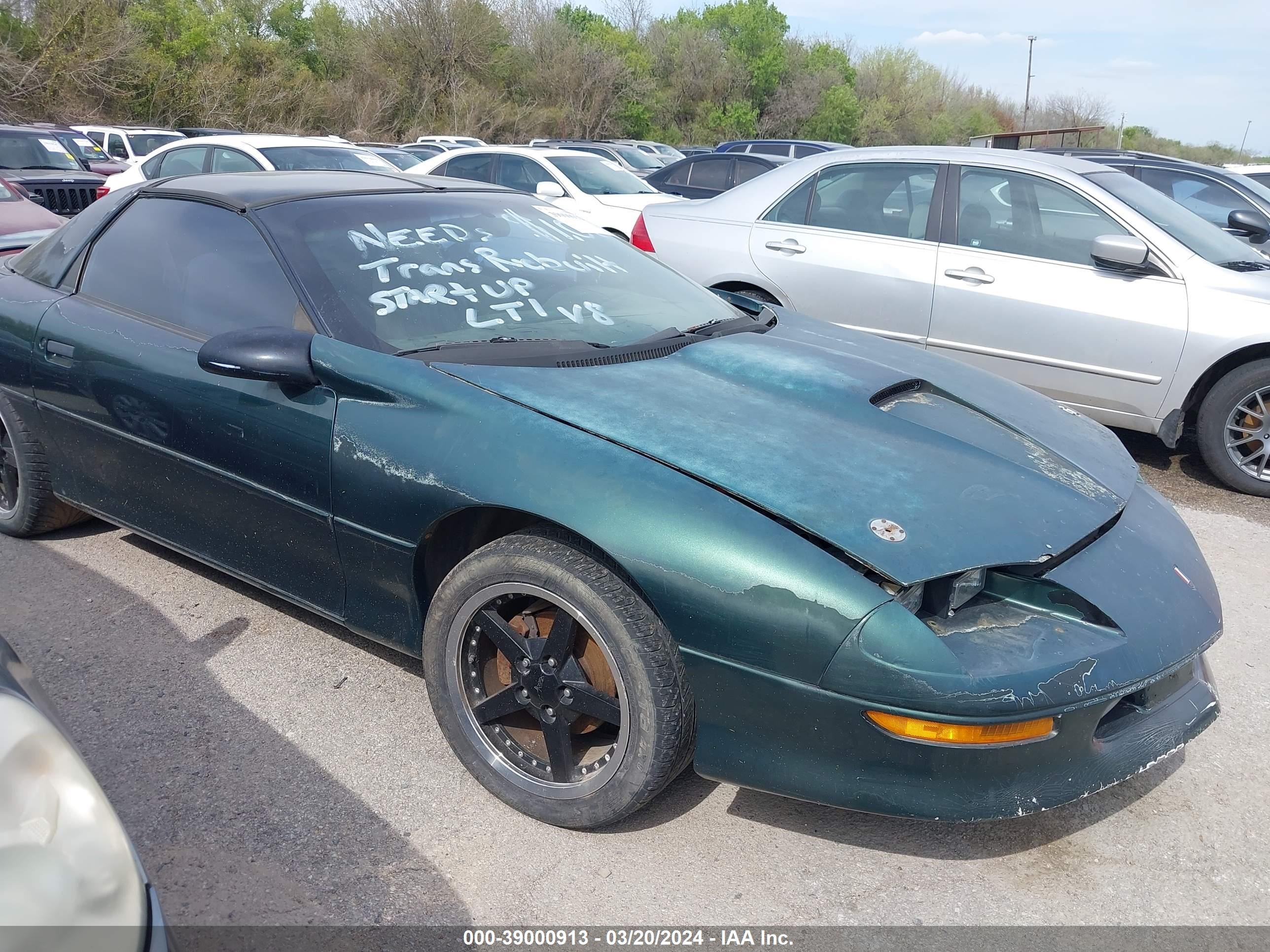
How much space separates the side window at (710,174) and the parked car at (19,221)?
7962 mm

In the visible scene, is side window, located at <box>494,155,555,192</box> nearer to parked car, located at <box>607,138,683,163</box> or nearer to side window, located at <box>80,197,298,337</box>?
side window, located at <box>80,197,298,337</box>

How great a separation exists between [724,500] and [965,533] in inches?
21.5

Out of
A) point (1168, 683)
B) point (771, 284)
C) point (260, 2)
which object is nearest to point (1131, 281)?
point (771, 284)

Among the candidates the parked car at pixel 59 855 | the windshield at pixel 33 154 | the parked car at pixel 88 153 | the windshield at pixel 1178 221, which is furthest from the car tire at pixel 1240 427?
the parked car at pixel 88 153

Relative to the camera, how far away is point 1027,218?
5.37 m

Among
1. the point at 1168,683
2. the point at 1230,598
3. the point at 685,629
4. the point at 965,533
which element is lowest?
the point at 1230,598

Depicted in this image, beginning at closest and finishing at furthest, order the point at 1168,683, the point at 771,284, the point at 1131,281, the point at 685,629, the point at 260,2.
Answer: the point at 685,629, the point at 1168,683, the point at 1131,281, the point at 771,284, the point at 260,2

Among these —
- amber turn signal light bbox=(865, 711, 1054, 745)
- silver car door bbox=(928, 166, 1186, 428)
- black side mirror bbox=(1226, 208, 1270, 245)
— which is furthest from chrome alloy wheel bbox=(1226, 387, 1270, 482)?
amber turn signal light bbox=(865, 711, 1054, 745)

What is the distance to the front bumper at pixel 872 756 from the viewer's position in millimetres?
2080

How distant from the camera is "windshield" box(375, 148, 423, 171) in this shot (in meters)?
14.2

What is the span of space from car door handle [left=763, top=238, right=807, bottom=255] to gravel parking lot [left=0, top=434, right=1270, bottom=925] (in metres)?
3.32

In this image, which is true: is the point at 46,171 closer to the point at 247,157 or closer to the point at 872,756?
the point at 247,157

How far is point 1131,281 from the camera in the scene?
16.6ft

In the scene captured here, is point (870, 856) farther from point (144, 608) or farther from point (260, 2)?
point (260, 2)
